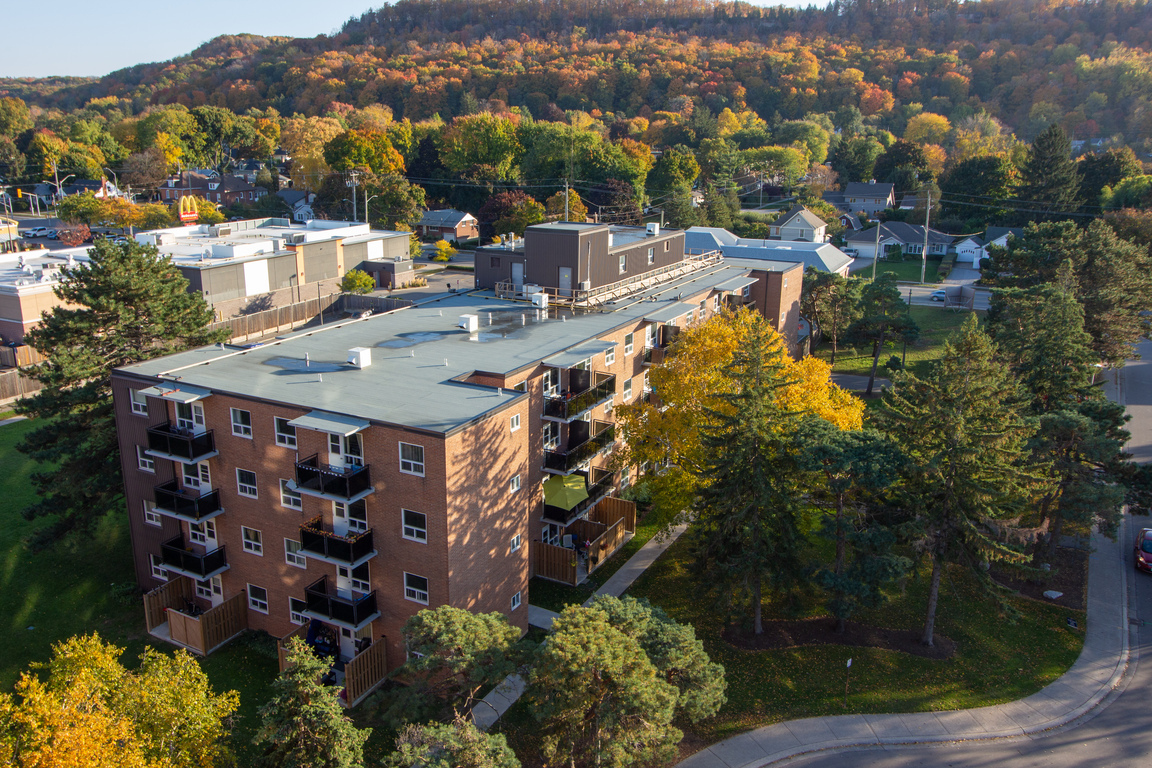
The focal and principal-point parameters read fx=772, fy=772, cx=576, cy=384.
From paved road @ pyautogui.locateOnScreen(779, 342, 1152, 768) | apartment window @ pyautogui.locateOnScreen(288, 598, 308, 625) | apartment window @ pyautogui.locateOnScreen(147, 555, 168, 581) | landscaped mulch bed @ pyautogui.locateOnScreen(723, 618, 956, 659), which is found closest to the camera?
paved road @ pyautogui.locateOnScreen(779, 342, 1152, 768)

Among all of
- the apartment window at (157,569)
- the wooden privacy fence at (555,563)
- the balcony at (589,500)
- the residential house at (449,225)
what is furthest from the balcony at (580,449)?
the residential house at (449,225)

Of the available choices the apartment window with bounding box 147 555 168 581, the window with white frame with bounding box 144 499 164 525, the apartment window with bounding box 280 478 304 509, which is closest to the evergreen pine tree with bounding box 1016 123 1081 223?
the apartment window with bounding box 280 478 304 509

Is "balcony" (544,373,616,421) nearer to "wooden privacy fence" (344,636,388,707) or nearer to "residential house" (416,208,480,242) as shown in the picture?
"wooden privacy fence" (344,636,388,707)

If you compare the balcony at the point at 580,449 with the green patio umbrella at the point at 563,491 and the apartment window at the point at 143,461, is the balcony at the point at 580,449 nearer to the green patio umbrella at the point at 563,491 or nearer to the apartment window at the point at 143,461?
the green patio umbrella at the point at 563,491

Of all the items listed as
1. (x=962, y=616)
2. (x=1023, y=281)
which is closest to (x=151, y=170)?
(x=1023, y=281)

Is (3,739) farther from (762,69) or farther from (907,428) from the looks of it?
(762,69)
